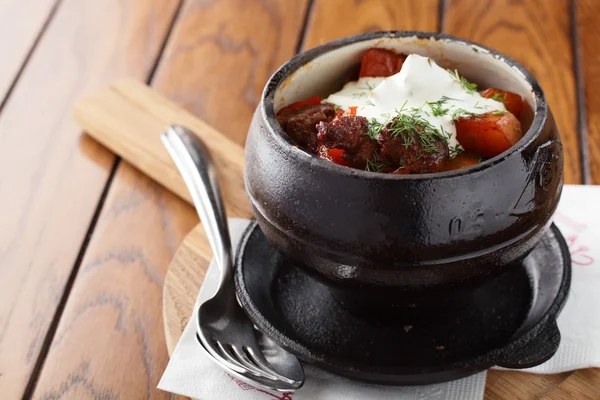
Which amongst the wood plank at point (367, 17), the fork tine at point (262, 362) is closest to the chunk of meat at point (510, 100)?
the fork tine at point (262, 362)

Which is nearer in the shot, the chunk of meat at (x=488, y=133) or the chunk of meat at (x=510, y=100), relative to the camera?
the chunk of meat at (x=488, y=133)

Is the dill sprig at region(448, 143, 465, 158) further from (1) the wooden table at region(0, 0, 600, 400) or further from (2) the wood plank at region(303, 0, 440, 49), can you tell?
(2) the wood plank at region(303, 0, 440, 49)

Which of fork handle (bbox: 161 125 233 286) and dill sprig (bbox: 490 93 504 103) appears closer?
dill sprig (bbox: 490 93 504 103)

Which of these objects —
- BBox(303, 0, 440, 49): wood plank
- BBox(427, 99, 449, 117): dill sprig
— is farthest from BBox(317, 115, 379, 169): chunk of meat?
BBox(303, 0, 440, 49): wood plank

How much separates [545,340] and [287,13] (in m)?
1.41

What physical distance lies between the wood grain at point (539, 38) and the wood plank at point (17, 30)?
1.22m

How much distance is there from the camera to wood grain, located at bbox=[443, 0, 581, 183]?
1949 millimetres

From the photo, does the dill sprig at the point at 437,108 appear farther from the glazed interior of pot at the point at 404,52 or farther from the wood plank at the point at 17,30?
the wood plank at the point at 17,30

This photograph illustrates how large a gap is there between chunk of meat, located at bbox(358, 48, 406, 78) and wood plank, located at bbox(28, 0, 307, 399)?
55 centimetres

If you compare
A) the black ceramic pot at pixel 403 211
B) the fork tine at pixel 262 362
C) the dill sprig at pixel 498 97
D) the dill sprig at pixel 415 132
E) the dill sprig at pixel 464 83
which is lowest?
the fork tine at pixel 262 362

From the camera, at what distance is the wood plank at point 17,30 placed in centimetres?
217

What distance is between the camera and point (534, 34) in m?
2.15

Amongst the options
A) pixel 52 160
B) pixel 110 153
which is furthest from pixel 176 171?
pixel 52 160

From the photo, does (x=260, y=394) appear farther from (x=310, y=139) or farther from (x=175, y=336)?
(x=310, y=139)
